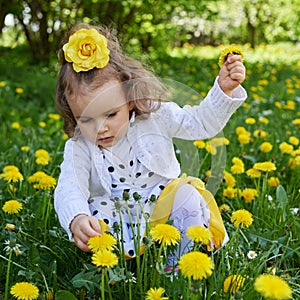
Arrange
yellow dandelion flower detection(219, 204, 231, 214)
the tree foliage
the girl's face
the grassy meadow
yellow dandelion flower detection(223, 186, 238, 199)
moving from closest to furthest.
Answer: the grassy meadow < the girl's face < yellow dandelion flower detection(219, 204, 231, 214) < yellow dandelion flower detection(223, 186, 238, 199) < the tree foliage

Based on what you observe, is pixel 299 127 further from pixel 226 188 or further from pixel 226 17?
pixel 226 17

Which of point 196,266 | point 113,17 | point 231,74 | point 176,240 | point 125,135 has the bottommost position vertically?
point 176,240

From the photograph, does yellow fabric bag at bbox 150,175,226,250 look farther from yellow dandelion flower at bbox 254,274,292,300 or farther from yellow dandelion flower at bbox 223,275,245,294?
yellow dandelion flower at bbox 254,274,292,300

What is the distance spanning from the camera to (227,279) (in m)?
1.19

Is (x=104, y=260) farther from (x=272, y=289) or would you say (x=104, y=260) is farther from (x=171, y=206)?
(x=171, y=206)

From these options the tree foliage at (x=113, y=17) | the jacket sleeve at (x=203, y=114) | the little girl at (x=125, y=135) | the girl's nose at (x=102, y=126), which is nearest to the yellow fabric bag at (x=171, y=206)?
the little girl at (x=125, y=135)

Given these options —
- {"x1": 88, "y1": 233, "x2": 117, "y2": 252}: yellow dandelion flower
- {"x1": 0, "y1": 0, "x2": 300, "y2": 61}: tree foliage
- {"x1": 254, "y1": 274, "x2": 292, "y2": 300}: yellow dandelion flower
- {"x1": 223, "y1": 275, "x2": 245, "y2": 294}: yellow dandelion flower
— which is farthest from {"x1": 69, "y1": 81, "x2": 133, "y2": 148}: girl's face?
{"x1": 0, "y1": 0, "x2": 300, "y2": 61}: tree foliage

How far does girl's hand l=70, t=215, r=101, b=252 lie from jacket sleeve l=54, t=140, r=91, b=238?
4 cm

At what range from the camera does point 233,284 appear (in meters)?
1.17

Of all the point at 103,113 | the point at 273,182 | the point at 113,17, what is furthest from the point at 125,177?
the point at 113,17

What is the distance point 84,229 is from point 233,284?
38 centimetres

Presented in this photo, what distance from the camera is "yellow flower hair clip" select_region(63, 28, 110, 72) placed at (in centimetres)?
143

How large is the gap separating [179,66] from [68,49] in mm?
5386

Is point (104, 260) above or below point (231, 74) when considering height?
below
